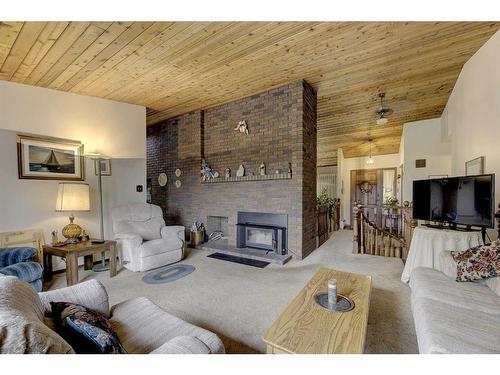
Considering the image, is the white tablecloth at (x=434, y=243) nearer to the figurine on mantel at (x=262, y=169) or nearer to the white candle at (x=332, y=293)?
the white candle at (x=332, y=293)

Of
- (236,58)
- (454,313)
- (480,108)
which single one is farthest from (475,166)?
(236,58)

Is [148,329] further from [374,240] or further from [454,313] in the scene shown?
[374,240]

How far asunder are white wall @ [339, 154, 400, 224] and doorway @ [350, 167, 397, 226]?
12 cm

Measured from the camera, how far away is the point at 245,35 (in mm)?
2336

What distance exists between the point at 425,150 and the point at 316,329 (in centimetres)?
552

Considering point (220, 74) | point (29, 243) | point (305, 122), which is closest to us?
point (29, 243)

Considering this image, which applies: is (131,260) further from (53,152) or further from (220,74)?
(220,74)

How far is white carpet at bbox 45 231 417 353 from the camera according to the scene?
1.74 m

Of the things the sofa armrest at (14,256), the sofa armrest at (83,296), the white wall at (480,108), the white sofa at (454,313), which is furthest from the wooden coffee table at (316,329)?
the sofa armrest at (14,256)

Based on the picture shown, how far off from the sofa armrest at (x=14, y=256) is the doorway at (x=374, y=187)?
802cm

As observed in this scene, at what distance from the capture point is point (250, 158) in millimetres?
4195

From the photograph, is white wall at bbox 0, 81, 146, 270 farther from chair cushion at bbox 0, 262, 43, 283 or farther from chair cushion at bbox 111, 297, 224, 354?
chair cushion at bbox 111, 297, 224, 354
